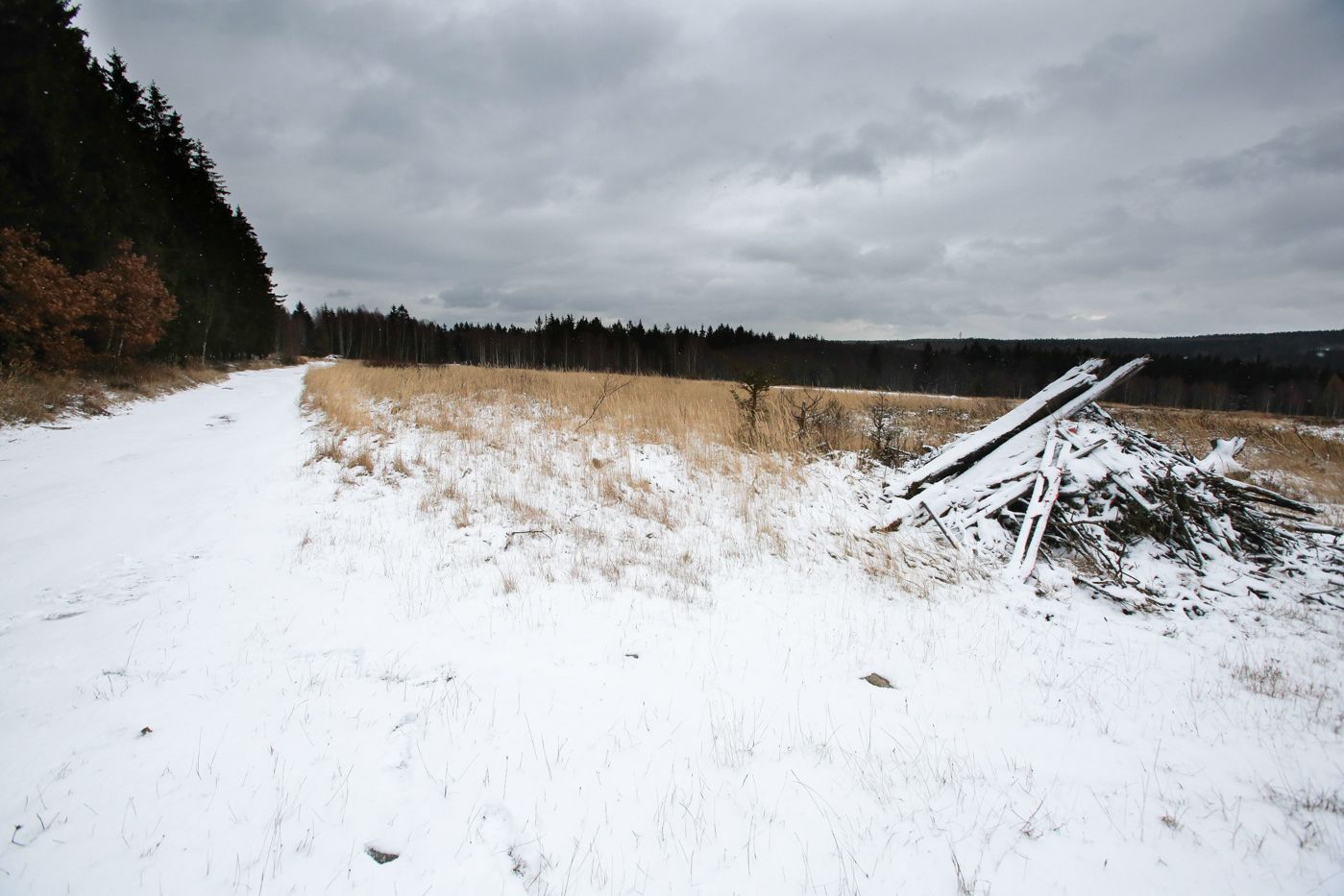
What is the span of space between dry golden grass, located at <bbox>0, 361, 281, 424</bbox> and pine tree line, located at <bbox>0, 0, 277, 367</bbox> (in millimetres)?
881

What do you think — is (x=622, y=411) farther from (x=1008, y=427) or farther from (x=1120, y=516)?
(x=1120, y=516)

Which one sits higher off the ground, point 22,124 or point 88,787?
point 22,124

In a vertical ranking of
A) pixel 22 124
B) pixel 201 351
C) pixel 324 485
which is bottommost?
pixel 324 485

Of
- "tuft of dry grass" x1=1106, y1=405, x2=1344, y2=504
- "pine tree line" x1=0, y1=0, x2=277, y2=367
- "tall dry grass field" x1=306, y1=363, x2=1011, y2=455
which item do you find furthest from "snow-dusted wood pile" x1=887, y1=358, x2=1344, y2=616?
"pine tree line" x1=0, y1=0, x2=277, y2=367

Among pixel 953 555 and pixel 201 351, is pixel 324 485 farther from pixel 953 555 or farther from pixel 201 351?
pixel 201 351

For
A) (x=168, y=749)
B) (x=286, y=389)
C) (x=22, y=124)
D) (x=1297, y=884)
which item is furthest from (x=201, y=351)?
(x=1297, y=884)

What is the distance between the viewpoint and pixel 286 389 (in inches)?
822

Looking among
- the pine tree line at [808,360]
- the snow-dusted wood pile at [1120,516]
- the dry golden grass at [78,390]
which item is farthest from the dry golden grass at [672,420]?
the pine tree line at [808,360]

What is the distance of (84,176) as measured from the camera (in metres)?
14.7

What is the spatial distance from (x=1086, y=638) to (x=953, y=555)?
1.64 meters

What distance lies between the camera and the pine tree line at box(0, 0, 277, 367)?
1273 cm

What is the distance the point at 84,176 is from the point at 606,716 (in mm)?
22591

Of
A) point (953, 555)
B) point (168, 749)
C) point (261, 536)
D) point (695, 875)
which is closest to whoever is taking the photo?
point (695, 875)

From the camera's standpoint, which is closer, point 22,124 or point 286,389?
point 22,124
